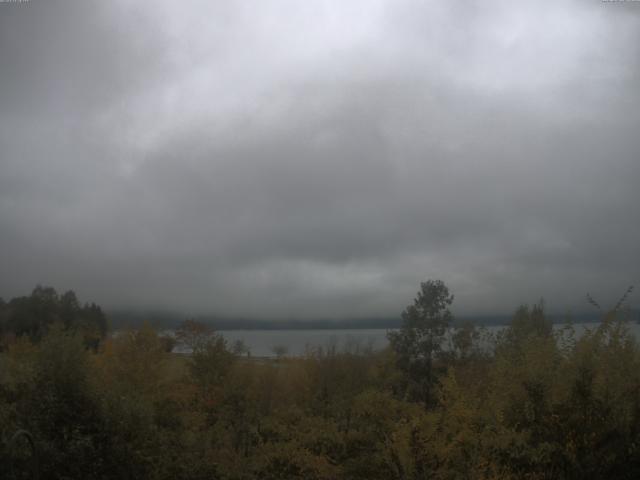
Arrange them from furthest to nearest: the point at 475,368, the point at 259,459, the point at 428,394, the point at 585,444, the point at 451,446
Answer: the point at 428,394, the point at 475,368, the point at 259,459, the point at 451,446, the point at 585,444

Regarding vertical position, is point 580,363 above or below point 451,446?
above

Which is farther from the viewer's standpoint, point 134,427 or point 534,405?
point 134,427

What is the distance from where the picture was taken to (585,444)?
1481cm

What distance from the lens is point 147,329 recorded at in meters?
38.7

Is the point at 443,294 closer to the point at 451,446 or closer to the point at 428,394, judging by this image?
the point at 428,394

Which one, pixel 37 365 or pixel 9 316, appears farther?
pixel 9 316

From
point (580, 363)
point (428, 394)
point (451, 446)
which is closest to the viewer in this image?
point (580, 363)

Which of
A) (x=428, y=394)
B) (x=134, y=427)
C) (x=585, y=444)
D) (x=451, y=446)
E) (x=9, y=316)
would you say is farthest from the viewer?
(x=9, y=316)

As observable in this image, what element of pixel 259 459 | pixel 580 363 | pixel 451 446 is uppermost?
pixel 580 363

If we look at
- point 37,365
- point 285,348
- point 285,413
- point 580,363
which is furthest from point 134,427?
point 285,348

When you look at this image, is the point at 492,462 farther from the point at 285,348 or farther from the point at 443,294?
the point at 285,348

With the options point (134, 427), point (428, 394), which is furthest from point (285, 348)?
point (134, 427)

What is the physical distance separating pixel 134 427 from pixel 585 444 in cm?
1404

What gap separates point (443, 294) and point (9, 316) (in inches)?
1341
